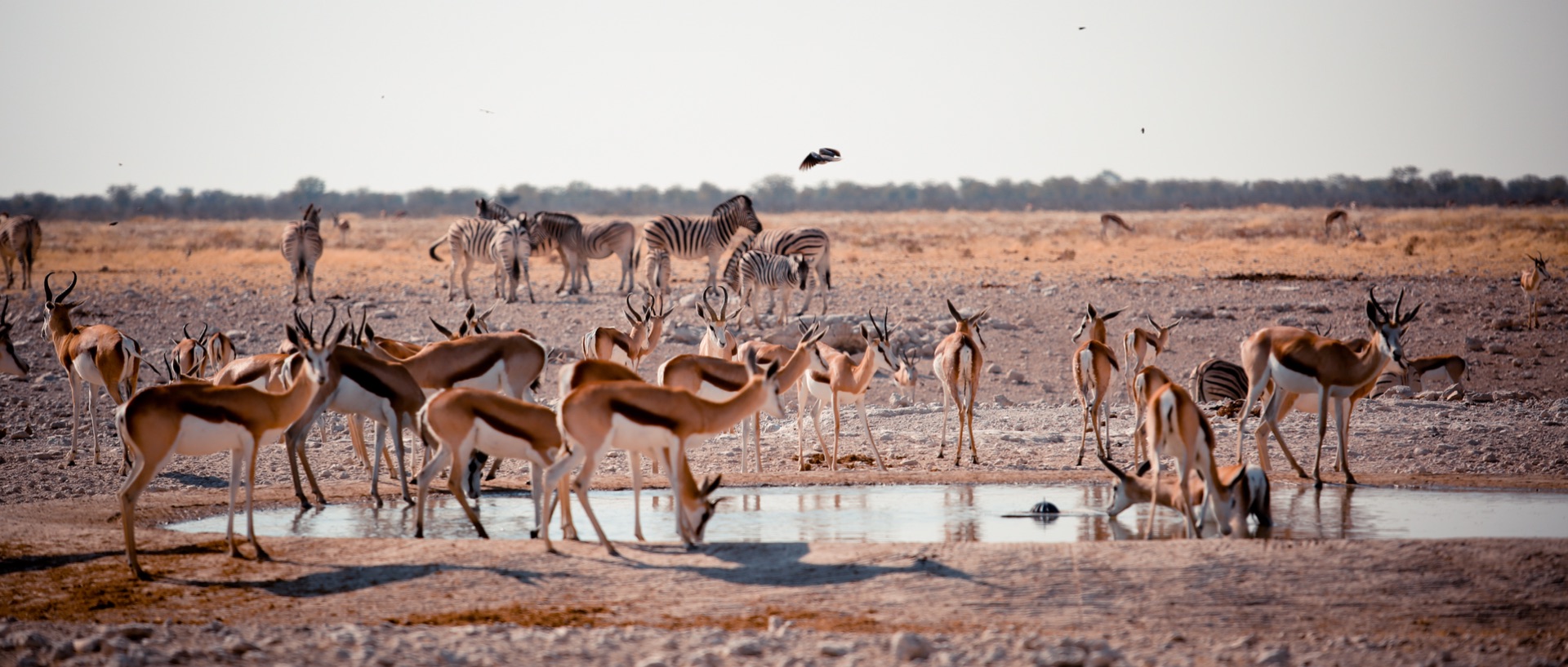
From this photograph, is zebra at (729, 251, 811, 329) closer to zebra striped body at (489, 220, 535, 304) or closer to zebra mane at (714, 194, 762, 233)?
zebra striped body at (489, 220, 535, 304)

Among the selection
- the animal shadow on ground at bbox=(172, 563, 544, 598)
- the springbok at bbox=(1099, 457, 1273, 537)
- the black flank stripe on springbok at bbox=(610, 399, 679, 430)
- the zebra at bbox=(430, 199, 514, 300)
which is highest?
the zebra at bbox=(430, 199, 514, 300)

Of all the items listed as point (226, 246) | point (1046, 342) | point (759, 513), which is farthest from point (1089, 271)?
point (226, 246)

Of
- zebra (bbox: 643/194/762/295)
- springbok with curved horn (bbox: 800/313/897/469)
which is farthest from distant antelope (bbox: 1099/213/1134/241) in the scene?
springbok with curved horn (bbox: 800/313/897/469)

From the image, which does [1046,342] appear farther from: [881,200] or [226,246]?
[881,200]

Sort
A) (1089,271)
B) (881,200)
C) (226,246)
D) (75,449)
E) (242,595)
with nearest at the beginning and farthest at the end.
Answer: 1. (242,595)
2. (75,449)
3. (1089,271)
4. (226,246)
5. (881,200)

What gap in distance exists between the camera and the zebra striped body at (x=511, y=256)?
23.9 meters

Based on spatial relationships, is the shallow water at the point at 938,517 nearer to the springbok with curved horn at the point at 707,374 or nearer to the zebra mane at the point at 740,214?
the springbok with curved horn at the point at 707,374

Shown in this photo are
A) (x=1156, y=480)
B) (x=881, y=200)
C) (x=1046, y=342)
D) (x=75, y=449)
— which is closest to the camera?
(x=1156, y=480)

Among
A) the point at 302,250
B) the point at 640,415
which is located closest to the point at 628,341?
the point at 640,415

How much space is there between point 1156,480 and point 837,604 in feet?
9.27

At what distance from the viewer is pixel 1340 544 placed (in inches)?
276

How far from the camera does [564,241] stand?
90.1 feet

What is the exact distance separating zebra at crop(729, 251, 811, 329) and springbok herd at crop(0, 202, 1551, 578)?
4.55 m

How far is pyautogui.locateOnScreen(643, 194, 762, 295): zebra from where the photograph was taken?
2719 centimetres
